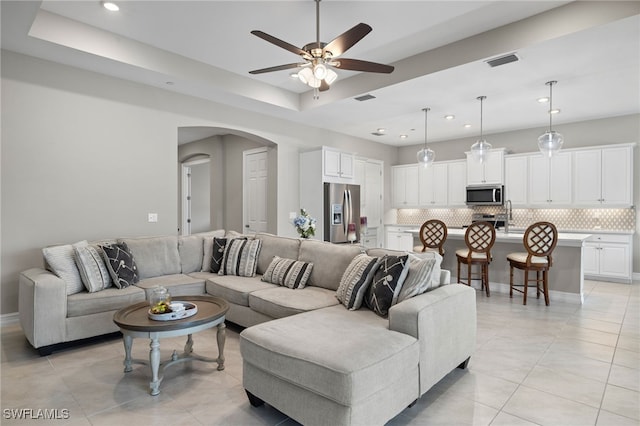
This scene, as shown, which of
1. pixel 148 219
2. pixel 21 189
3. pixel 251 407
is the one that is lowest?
pixel 251 407

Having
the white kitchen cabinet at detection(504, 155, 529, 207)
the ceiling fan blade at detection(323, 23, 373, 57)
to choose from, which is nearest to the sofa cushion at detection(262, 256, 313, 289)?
the ceiling fan blade at detection(323, 23, 373, 57)

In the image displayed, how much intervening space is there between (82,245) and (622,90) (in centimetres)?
697

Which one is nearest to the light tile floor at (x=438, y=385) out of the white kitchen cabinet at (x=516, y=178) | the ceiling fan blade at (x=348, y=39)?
the ceiling fan blade at (x=348, y=39)

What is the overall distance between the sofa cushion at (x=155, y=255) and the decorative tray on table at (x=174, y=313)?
5.29 feet

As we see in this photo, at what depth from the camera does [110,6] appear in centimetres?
330

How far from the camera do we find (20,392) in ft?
7.89

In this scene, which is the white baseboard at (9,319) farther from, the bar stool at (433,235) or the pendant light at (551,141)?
the pendant light at (551,141)

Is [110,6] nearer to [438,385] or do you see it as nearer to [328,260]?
[328,260]

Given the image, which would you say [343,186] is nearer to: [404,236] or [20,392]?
[404,236]

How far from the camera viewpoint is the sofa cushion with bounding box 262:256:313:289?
11.8ft

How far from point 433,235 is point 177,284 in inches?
143

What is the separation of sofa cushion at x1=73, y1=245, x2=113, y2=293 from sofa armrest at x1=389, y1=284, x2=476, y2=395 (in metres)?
2.80

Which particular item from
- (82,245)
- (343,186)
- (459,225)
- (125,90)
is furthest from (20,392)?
(459,225)

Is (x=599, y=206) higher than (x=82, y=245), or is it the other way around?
(x=599, y=206)
